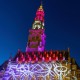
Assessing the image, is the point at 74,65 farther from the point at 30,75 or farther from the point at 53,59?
the point at 30,75

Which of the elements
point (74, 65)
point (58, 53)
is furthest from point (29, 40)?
point (74, 65)

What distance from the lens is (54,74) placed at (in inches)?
2365

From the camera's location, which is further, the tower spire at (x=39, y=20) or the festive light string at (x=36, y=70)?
the tower spire at (x=39, y=20)

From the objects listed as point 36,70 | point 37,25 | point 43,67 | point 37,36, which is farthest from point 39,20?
point 36,70

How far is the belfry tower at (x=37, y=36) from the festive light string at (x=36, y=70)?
16518mm

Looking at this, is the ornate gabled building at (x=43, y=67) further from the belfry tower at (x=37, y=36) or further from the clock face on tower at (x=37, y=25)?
the clock face on tower at (x=37, y=25)

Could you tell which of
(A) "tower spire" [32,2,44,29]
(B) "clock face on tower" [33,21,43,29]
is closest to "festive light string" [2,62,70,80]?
(B) "clock face on tower" [33,21,43,29]

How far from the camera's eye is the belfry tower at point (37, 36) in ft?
262

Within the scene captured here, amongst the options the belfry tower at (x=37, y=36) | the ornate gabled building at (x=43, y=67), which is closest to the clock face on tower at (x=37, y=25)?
the belfry tower at (x=37, y=36)

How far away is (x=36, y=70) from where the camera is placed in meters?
61.5

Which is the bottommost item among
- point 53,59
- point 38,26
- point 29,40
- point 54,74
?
point 54,74

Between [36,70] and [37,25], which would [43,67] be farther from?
[37,25]

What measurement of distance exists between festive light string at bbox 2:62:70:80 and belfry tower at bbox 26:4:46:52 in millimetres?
16518

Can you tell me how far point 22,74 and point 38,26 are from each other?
1070 inches
